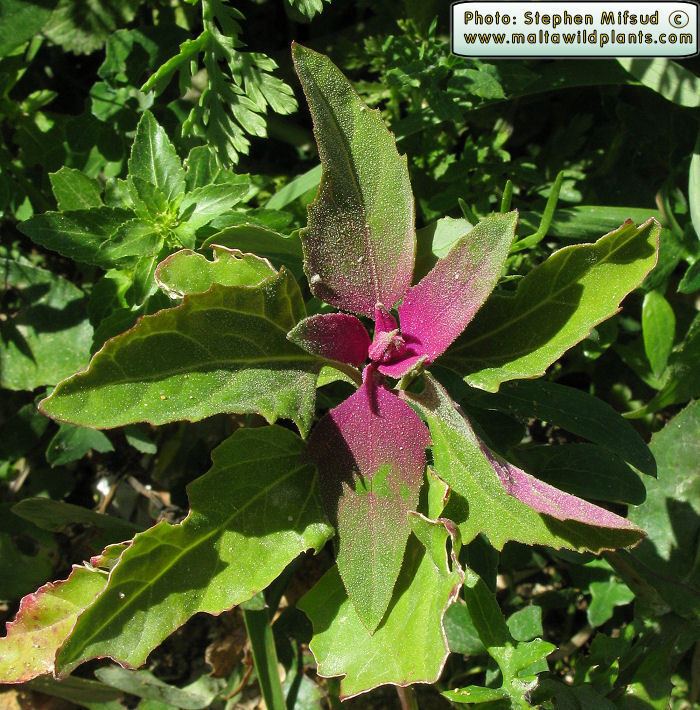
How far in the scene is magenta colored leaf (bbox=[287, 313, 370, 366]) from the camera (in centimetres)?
111

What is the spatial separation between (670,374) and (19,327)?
1408mm

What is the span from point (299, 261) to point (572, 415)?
54cm

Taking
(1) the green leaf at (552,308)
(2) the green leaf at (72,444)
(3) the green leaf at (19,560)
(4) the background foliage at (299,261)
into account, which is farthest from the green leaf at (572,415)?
(3) the green leaf at (19,560)

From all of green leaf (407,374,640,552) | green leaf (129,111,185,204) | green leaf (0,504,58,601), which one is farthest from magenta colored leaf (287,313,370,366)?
green leaf (0,504,58,601)

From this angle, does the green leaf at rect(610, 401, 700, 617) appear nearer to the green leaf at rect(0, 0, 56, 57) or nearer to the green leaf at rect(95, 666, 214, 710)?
the green leaf at rect(95, 666, 214, 710)

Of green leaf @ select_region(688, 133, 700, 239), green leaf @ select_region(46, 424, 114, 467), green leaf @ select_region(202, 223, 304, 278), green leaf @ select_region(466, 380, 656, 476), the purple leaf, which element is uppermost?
green leaf @ select_region(202, 223, 304, 278)

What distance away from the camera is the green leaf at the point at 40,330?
67.8 inches

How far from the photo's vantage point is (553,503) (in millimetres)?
1041

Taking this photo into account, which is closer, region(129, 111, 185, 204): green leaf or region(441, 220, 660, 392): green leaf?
region(441, 220, 660, 392): green leaf

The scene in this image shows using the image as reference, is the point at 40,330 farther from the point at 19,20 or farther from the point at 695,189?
the point at 695,189

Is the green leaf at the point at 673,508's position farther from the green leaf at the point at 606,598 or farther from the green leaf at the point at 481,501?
the green leaf at the point at 481,501

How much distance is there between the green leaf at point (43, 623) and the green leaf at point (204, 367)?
0.33 metres

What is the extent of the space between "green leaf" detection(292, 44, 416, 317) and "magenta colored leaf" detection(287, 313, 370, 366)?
0.13 ft

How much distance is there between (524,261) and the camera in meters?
1.74
